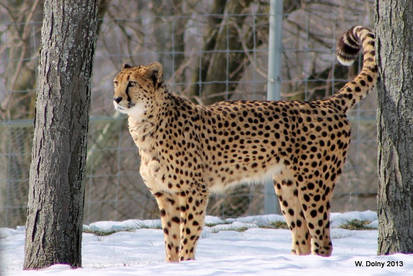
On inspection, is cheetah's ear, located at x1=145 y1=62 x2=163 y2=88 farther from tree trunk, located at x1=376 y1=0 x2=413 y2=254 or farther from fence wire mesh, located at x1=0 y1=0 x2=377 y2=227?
fence wire mesh, located at x1=0 y1=0 x2=377 y2=227

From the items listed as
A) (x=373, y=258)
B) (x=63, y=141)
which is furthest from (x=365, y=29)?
(x=63, y=141)

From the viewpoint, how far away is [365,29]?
5523mm

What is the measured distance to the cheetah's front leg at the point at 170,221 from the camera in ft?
18.3

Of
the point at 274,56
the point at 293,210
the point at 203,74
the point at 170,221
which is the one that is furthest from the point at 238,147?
the point at 203,74

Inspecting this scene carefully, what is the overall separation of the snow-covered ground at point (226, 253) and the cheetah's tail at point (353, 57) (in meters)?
1.04

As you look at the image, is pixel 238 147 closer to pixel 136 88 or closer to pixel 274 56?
pixel 136 88

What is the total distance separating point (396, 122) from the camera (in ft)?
15.4

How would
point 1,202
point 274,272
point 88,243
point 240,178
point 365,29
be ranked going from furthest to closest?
point 1,202 < point 88,243 < point 240,178 < point 365,29 < point 274,272

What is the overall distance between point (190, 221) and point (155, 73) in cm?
97

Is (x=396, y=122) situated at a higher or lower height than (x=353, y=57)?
lower

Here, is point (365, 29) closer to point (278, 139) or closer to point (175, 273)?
point (278, 139)

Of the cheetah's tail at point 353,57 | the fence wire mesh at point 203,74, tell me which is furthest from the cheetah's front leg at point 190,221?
the fence wire mesh at point 203,74

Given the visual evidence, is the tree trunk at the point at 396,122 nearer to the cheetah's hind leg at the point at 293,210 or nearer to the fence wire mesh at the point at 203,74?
the cheetah's hind leg at the point at 293,210

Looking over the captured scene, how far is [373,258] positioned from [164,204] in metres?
1.59
